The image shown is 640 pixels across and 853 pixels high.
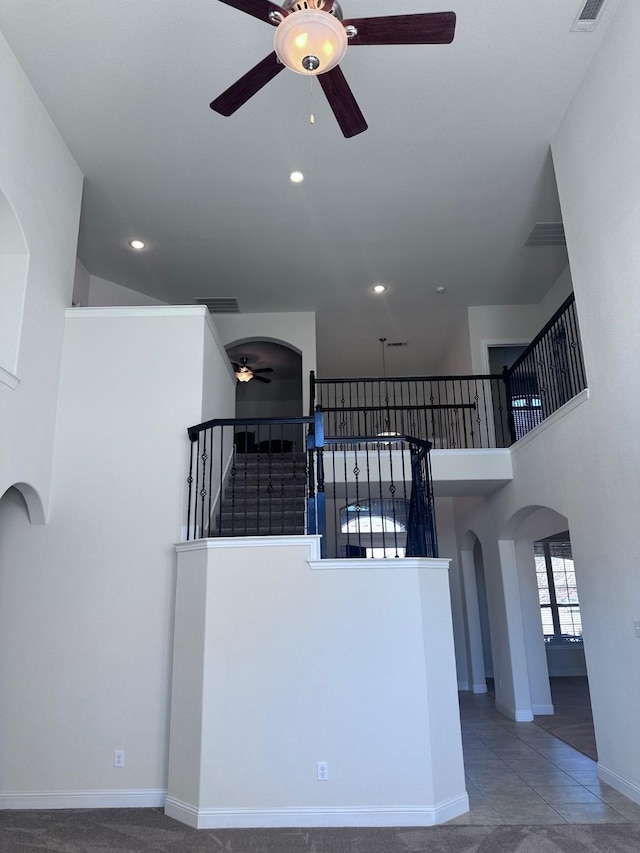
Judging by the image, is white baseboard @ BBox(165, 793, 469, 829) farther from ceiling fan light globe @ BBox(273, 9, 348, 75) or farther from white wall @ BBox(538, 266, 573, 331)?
white wall @ BBox(538, 266, 573, 331)

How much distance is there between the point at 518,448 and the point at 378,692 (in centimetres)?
391

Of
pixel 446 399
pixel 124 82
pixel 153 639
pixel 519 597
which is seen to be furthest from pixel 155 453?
pixel 446 399

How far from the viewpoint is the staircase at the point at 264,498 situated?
6211 millimetres

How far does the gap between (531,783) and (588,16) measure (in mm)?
6358

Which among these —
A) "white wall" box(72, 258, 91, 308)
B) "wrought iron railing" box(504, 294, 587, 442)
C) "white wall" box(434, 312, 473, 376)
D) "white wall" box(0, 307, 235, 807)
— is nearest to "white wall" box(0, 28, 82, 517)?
"white wall" box(0, 307, 235, 807)

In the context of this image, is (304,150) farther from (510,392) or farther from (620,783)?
(620,783)

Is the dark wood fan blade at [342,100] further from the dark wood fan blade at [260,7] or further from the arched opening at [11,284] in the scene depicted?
the arched opening at [11,284]

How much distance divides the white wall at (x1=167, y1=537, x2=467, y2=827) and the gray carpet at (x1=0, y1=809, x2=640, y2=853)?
0.49 feet

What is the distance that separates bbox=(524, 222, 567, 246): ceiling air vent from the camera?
745 cm

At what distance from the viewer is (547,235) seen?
7707 mm

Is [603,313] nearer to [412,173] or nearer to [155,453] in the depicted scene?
[412,173]

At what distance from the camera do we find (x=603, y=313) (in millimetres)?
5012

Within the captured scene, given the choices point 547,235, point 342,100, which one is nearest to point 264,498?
point 342,100

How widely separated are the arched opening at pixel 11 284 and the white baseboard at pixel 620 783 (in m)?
5.81
